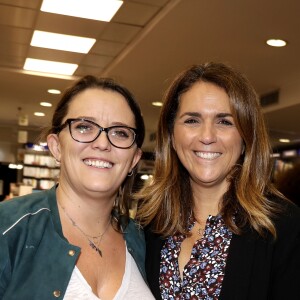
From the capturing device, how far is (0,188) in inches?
724

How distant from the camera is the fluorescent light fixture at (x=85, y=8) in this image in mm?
5148

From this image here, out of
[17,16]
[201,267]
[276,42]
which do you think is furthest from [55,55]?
[201,267]

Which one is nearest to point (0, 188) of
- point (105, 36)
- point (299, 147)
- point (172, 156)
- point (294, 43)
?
point (299, 147)

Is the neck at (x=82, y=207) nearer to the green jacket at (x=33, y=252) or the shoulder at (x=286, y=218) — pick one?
the green jacket at (x=33, y=252)

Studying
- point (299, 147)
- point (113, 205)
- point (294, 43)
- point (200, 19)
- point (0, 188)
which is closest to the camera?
point (113, 205)

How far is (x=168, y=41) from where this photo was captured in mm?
6109

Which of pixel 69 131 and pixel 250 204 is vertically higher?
pixel 69 131

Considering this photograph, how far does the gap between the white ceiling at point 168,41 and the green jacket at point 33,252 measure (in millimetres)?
3447

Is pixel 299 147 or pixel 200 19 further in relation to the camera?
pixel 299 147

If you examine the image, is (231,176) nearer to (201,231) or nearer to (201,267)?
(201,231)

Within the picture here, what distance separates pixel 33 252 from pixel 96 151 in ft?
1.40

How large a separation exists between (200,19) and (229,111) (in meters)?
3.37

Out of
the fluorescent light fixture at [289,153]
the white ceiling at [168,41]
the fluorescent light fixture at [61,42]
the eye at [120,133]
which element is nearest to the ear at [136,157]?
the eye at [120,133]

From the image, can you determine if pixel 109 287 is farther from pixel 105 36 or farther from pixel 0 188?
pixel 0 188
